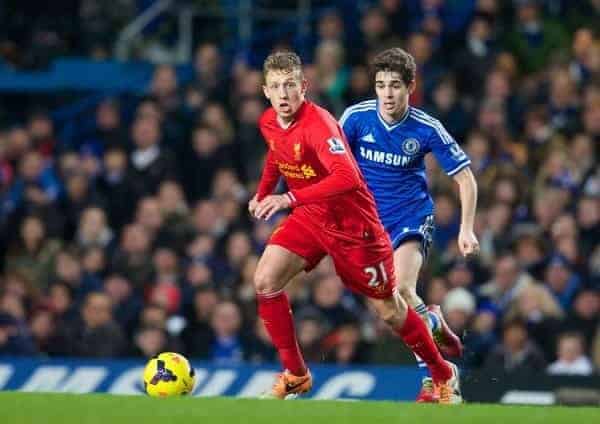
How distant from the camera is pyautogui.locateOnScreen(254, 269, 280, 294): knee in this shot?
1073 cm

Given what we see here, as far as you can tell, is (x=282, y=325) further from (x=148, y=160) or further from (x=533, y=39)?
(x=533, y=39)

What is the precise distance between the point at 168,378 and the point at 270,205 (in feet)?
5.32

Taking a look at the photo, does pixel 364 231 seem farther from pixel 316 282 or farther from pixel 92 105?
pixel 92 105

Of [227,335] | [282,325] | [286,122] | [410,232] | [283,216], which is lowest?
[227,335]

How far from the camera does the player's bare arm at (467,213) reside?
1050 centimetres

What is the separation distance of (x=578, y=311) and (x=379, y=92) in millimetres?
4147

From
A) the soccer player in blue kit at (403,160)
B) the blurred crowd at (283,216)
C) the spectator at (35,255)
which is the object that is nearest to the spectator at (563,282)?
the blurred crowd at (283,216)

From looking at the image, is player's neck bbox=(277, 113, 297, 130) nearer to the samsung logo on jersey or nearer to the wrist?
the wrist

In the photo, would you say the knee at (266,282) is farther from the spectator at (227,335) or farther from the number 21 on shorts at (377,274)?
the spectator at (227,335)

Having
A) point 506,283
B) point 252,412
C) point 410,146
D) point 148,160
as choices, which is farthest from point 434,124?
point 148,160

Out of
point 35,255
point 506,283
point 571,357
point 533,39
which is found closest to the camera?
point 571,357

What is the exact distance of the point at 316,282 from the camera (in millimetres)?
15086

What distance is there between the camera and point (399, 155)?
11141 mm

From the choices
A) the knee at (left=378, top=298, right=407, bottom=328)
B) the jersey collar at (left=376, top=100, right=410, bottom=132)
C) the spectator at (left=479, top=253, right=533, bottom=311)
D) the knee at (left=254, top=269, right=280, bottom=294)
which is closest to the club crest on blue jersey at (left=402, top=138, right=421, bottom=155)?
the jersey collar at (left=376, top=100, right=410, bottom=132)
